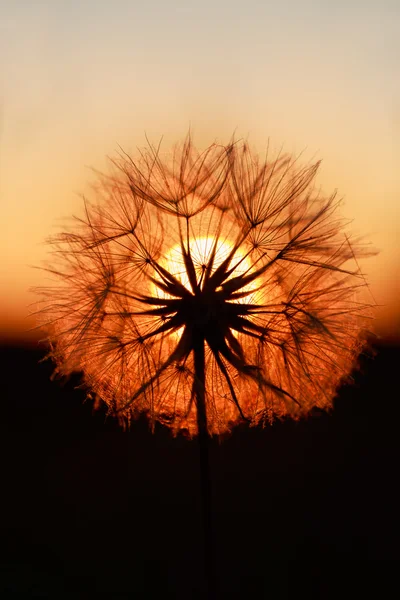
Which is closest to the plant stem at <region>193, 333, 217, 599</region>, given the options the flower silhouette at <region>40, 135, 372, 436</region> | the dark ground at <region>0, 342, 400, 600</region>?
the flower silhouette at <region>40, 135, 372, 436</region>

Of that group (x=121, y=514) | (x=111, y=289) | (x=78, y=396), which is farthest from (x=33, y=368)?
(x=111, y=289)

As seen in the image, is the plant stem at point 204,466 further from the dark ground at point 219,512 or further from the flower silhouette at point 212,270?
the dark ground at point 219,512

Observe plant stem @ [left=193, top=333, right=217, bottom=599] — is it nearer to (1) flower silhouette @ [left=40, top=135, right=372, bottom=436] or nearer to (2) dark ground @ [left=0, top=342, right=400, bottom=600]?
(1) flower silhouette @ [left=40, top=135, right=372, bottom=436]

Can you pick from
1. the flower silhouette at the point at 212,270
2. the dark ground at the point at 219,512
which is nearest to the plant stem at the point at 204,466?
the flower silhouette at the point at 212,270

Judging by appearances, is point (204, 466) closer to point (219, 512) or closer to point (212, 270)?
point (212, 270)

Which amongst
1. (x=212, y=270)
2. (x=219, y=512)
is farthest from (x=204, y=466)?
(x=219, y=512)

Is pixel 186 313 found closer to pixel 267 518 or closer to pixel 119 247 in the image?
pixel 119 247
